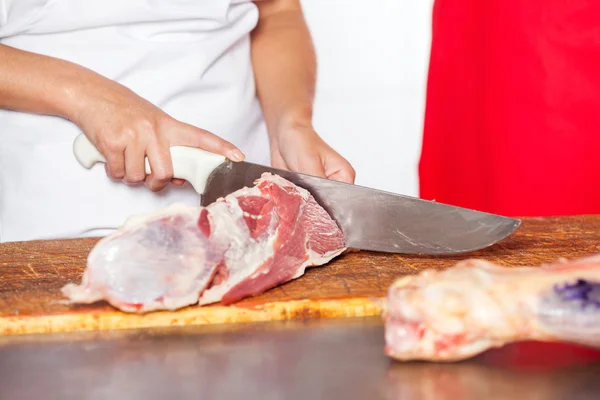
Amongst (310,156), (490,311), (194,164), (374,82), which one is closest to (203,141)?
(194,164)

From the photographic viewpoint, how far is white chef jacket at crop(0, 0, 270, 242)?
1843mm

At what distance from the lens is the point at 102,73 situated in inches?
73.0

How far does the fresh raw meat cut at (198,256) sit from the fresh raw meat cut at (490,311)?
0.99 ft

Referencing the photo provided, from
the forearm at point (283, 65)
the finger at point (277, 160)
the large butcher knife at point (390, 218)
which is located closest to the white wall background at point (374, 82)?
the forearm at point (283, 65)

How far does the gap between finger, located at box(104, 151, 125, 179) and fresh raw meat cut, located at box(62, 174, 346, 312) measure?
15.9 inches

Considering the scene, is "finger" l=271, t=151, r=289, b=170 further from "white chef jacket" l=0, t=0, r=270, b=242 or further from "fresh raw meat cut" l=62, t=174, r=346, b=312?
"fresh raw meat cut" l=62, t=174, r=346, b=312

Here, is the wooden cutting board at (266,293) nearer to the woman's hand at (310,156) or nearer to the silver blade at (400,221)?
the silver blade at (400,221)

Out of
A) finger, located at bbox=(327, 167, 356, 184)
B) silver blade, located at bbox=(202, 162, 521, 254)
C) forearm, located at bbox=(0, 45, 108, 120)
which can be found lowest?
silver blade, located at bbox=(202, 162, 521, 254)

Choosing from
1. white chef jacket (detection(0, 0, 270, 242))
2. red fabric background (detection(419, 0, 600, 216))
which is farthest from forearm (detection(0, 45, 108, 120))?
red fabric background (detection(419, 0, 600, 216))

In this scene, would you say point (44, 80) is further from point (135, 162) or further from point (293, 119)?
point (293, 119)

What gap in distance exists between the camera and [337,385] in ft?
3.32

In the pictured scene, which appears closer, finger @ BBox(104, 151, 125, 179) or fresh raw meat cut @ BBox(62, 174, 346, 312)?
fresh raw meat cut @ BBox(62, 174, 346, 312)

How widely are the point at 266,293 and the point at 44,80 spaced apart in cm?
71

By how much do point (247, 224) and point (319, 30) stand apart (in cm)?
313
